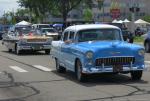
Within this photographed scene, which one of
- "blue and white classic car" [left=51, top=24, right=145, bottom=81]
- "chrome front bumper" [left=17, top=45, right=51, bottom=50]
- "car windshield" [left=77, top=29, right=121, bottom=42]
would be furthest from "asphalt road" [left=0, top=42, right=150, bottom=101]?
"chrome front bumper" [left=17, top=45, right=51, bottom=50]

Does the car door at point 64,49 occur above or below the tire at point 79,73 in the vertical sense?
above

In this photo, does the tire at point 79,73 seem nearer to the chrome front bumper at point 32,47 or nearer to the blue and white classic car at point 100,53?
the blue and white classic car at point 100,53

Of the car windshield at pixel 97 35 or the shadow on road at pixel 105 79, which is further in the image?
the car windshield at pixel 97 35

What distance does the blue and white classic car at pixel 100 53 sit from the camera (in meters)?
14.2

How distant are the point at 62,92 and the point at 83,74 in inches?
76.9

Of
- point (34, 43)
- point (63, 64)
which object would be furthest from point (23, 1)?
point (63, 64)

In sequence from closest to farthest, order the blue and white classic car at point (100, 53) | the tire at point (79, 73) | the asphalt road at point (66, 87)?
the asphalt road at point (66, 87) < the blue and white classic car at point (100, 53) < the tire at point (79, 73)

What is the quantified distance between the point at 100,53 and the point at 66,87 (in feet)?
4.70

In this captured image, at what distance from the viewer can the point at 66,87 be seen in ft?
44.5

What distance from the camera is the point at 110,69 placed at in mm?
14227

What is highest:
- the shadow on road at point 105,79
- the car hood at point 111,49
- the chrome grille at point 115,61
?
the car hood at point 111,49

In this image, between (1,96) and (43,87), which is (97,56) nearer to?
(43,87)

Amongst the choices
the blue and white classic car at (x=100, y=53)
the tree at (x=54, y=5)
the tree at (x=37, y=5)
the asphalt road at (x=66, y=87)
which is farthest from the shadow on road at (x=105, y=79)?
the tree at (x=37, y=5)

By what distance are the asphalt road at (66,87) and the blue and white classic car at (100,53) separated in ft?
1.31
